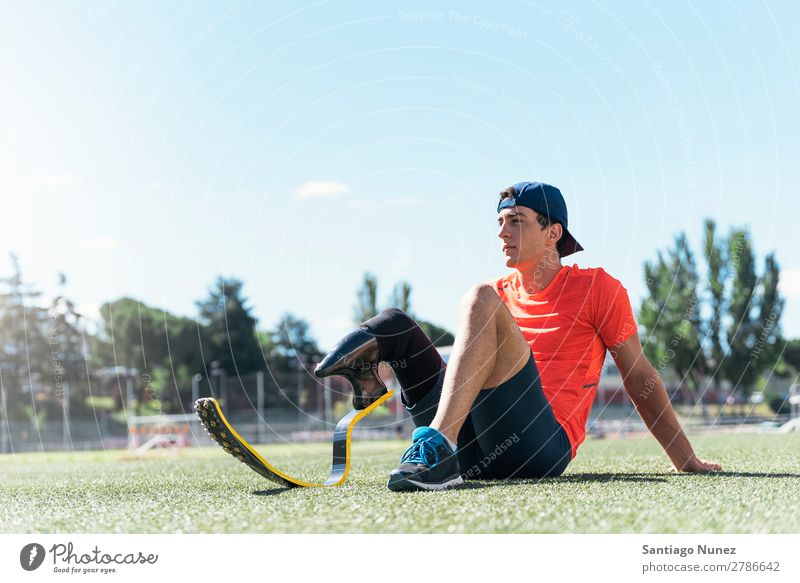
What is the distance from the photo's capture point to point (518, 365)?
94.3 inches

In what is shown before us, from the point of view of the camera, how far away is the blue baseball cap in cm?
270

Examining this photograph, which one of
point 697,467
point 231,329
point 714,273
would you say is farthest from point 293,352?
point 697,467

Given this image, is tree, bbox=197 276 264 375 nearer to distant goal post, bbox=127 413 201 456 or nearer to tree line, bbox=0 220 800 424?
tree line, bbox=0 220 800 424

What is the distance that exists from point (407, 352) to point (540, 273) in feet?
2.06

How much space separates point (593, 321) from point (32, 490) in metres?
2.42

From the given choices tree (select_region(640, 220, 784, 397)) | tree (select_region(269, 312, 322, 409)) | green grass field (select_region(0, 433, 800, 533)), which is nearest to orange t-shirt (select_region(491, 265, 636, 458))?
green grass field (select_region(0, 433, 800, 533))

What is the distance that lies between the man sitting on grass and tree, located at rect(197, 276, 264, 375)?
3607 cm

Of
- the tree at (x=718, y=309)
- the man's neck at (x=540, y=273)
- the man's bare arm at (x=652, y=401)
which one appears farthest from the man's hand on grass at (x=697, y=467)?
the tree at (x=718, y=309)

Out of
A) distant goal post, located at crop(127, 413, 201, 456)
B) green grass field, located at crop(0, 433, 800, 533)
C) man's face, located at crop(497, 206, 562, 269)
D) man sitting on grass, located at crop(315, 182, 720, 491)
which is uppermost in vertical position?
man's face, located at crop(497, 206, 562, 269)

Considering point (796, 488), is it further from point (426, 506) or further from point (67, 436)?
point (67, 436)

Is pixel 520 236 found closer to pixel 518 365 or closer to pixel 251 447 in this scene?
pixel 518 365

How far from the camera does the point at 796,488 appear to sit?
2322 mm

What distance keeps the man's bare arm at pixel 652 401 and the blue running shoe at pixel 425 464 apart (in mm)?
866
